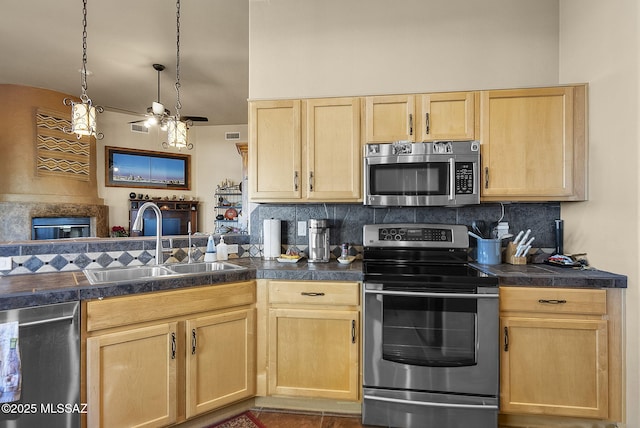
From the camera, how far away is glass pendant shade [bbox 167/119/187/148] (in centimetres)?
308

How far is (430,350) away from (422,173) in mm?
1134

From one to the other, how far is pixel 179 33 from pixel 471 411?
418 cm

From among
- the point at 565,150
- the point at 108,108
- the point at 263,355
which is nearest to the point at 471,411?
the point at 263,355

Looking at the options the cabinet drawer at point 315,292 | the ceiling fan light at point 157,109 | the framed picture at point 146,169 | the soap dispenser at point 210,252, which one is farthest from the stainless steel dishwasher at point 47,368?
the framed picture at point 146,169

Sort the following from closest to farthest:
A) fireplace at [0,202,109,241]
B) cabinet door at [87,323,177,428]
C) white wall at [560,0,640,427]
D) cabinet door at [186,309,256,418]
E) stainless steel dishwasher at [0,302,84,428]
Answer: stainless steel dishwasher at [0,302,84,428] → cabinet door at [87,323,177,428] → white wall at [560,0,640,427] → cabinet door at [186,309,256,418] → fireplace at [0,202,109,241]

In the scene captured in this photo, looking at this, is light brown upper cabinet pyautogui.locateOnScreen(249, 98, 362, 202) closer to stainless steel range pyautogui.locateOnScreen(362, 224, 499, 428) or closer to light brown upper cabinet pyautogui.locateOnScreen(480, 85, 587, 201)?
stainless steel range pyautogui.locateOnScreen(362, 224, 499, 428)

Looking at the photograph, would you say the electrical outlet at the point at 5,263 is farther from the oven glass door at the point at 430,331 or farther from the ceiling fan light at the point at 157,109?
the ceiling fan light at the point at 157,109

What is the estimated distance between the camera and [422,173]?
2.15 m

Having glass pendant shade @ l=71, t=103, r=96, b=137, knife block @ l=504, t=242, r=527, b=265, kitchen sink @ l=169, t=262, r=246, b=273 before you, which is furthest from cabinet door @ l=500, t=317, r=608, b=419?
glass pendant shade @ l=71, t=103, r=96, b=137

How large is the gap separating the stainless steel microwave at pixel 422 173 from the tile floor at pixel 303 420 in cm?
139

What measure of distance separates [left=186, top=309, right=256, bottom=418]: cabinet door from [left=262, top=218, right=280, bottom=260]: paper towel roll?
0.57 m

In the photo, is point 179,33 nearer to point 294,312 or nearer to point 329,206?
point 329,206

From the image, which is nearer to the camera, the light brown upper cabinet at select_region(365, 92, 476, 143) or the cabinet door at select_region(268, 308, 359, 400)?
the cabinet door at select_region(268, 308, 359, 400)

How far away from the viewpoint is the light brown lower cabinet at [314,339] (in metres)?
1.89
